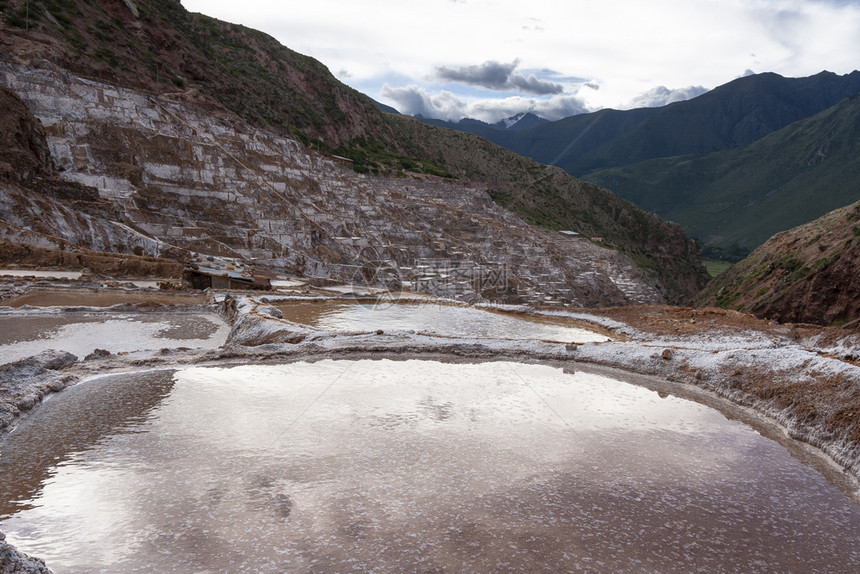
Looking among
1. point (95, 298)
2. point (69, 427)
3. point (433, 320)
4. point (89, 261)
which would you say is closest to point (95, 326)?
point (95, 298)

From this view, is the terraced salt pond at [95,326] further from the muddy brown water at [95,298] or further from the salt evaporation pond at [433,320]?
the salt evaporation pond at [433,320]

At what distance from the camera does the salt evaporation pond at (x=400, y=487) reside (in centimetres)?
533

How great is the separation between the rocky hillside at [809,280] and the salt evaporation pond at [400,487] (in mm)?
13623

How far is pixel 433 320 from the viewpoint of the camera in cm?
2095

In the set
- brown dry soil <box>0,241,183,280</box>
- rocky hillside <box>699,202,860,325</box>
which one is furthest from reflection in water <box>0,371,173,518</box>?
brown dry soil <box>0,241,183,280</box>

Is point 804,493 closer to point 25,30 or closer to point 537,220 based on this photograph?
point 25,30

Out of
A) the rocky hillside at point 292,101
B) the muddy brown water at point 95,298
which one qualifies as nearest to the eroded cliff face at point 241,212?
the rocky hillside at point 292,101

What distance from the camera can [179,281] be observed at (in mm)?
28828

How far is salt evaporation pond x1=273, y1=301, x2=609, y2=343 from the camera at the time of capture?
1812 centimetres

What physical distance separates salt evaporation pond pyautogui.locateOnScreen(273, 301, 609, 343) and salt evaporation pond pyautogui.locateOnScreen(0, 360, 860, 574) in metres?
7.27

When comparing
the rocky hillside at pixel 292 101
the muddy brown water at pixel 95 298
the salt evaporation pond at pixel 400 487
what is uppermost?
the rocky hillside at pixel 292 101

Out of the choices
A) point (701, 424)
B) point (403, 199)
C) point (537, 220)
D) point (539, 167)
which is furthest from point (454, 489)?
point (539, 167)

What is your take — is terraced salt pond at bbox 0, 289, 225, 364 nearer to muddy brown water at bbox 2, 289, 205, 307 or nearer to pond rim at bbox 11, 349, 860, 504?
muddy brown water at bbox 2, 289, 205, 307

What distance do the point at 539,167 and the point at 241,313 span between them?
301 ft
